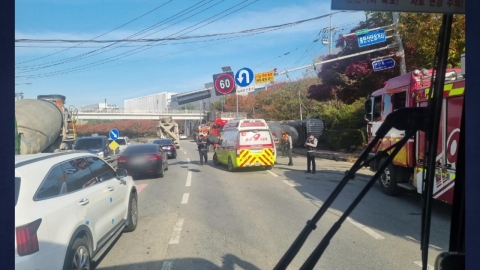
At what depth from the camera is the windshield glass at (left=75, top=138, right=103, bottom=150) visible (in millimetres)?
21842

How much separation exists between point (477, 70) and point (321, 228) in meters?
5.90

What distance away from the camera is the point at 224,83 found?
1625 centimetres

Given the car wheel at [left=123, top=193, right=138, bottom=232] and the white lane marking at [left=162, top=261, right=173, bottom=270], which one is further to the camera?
the car wheel at [left=123, top=193, right=138, bottom=232]

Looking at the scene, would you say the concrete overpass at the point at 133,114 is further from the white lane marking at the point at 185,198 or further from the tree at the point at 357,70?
the white lane marking at the point at 185,198

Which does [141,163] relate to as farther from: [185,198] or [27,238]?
[27,238]

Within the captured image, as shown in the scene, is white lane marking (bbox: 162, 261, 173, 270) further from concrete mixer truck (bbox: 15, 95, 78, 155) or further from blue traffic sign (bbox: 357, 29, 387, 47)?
blue traffic sign (bbox: 357, 29, 387, 47)

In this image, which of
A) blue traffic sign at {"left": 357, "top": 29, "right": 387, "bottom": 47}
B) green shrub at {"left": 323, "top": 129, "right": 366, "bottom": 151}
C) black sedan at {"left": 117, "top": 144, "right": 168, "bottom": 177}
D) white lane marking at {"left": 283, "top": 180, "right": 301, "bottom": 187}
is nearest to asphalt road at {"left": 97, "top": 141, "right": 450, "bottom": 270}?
white lane marking at {"left": 283, "top": 180, "right": 301, "bottom": 187}

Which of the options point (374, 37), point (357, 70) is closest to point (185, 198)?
point (374, 37)

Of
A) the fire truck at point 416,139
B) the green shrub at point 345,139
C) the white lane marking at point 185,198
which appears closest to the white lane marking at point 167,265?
the fire truck at point 416,139

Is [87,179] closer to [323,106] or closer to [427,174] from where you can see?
[427,174]

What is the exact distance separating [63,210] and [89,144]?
18716 mm

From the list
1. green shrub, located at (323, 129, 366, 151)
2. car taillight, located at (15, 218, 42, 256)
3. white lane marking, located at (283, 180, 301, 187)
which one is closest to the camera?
car taillight, located at (15, 218, 42, 256)

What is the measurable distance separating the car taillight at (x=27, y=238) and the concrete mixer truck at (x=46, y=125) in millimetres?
7547

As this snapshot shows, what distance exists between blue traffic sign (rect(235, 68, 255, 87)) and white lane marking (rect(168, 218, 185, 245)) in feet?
27.9
